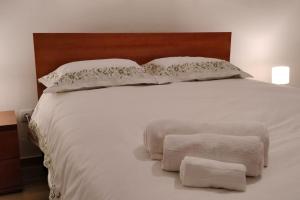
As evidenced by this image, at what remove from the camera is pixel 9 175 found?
2006 mm

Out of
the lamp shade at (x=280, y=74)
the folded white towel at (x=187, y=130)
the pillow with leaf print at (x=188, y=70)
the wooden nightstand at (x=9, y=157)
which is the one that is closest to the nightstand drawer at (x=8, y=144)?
the wooden nightstand at (x=9, y=157)

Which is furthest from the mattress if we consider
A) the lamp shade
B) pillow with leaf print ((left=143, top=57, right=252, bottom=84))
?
the lamp shade

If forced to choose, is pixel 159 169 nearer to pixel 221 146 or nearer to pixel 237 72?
pixel 221 146

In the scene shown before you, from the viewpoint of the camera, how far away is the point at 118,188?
34.2 inches

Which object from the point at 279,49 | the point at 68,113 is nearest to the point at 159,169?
the point at 68,113

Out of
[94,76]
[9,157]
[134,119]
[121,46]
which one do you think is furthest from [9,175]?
[121,46]

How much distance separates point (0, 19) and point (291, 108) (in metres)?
2.00

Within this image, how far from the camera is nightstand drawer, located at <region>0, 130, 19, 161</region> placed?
194 cm

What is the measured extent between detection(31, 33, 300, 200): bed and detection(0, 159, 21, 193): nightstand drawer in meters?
0.28

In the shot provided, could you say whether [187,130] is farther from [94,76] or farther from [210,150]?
[94,76]

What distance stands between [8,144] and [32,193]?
1.25ft

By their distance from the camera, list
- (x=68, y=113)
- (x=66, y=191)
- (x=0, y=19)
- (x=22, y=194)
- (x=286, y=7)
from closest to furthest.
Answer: (x=66, y=191)
(x=68, y=113)
(x=22, y=194)
(x=0, y=19)
(x=286, y=7)

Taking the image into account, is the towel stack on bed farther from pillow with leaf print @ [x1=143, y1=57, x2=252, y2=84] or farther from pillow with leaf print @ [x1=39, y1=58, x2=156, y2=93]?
pillow with leaf print @ [x1=143, y1=57, x2=252, y2=84]

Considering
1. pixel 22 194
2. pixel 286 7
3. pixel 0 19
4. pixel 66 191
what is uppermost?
pixel 286 7
